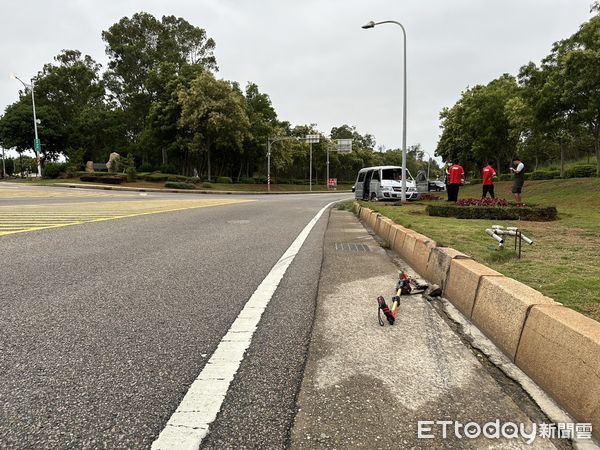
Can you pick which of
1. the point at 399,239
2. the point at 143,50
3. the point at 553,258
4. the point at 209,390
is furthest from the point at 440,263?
the point at 143,50

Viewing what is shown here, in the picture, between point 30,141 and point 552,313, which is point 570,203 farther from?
point 30,141

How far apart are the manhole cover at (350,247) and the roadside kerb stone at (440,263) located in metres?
2.26

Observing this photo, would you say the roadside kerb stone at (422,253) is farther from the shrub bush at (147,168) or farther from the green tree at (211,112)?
the shrub bush at (147,168)

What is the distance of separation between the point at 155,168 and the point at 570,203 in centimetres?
4863

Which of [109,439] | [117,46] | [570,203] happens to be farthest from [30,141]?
[109,439]

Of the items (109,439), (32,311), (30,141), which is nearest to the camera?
(109,439)

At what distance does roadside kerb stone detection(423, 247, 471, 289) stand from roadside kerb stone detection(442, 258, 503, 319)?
0.36 feet

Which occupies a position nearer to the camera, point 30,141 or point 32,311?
point 32,311

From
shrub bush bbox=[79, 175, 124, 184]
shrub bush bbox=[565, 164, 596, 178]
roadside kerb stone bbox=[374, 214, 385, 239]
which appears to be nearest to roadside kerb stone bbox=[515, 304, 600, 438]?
roadside kerb stone bbox=[374, 214, 385, 239]

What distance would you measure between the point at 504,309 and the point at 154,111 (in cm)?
5140

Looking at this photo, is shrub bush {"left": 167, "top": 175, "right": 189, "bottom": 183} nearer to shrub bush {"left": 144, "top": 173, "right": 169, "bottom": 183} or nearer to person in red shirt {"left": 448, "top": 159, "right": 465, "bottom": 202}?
shrub bush {"left": 144, "top": 173, "right": 169, "bottom": 183}

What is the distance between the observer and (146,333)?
123 inches

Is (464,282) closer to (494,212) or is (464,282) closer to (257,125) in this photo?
(494,212)

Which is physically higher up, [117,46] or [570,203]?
[117,46]
